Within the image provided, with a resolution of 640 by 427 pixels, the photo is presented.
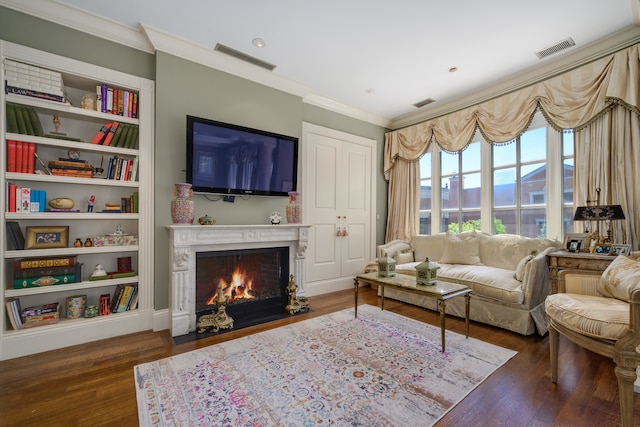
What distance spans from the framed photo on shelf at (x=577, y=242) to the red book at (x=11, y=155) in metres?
4.98

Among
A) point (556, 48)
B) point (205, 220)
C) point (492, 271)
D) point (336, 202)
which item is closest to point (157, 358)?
point (205, 220)

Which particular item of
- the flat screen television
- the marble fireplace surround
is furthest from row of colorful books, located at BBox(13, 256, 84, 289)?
the flat screen television

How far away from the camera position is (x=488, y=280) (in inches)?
110

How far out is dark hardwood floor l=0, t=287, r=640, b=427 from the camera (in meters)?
1.48

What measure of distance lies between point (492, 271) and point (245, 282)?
2.80 m

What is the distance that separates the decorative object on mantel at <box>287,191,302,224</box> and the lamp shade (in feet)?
9.25

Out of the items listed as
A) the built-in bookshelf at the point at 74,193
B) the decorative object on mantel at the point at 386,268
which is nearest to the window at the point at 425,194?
the decorative object on mantel at the point at 386,268

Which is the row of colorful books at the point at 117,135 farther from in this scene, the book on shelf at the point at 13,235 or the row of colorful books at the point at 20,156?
the book on shelf at the point at 13,235

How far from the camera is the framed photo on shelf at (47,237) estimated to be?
2242 millimetres

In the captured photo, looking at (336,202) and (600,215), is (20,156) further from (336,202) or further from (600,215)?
(600,215)

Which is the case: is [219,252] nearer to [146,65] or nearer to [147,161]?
[147,161]

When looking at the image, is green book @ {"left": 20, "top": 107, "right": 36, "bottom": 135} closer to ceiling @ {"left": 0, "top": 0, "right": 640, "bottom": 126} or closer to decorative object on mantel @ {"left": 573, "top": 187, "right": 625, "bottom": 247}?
ceiling @ {"left": 0, "top": 0, "right": 640, "bottom": 126}

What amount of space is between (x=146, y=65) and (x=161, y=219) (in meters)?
1.53

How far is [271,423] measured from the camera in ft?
4.71
